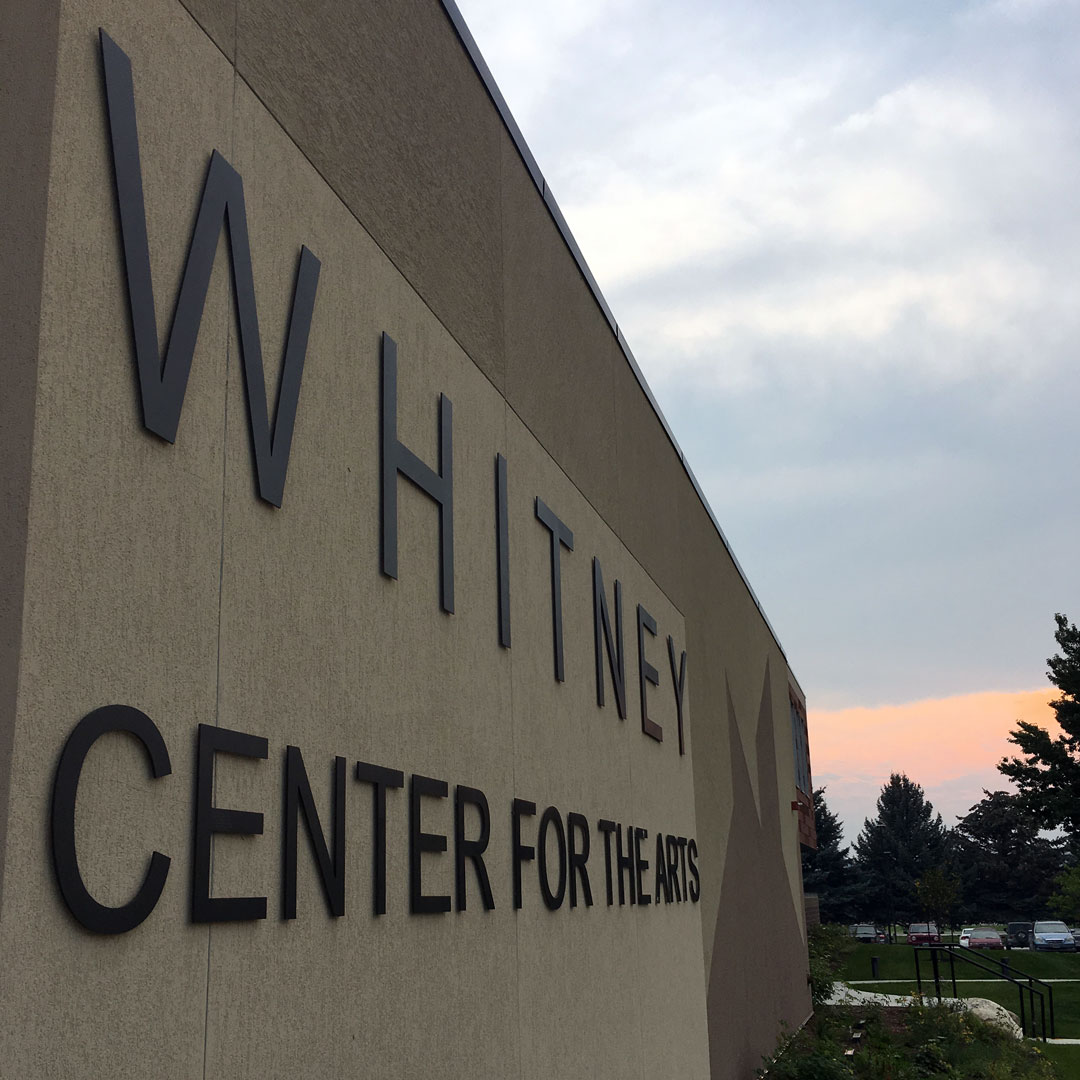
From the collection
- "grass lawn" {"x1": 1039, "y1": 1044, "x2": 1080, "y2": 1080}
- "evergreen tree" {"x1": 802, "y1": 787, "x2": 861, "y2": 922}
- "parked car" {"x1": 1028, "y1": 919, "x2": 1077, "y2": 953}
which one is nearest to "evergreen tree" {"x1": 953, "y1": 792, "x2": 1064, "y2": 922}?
"evergreen tree" {"x1": 802, "y1": 787, "x2": 861, "y2": 922}

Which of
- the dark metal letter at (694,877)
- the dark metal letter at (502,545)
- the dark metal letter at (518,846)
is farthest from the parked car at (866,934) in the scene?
the dark metal letter at (502,545)

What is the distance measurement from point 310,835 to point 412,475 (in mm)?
1670

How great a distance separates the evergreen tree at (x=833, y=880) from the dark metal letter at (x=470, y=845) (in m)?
63.3

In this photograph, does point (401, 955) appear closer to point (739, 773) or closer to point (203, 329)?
point (203, 329)

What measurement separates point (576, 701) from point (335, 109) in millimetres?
4056

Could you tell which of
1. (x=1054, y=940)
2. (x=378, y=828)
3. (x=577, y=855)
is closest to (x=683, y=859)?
(x=577, y=855)

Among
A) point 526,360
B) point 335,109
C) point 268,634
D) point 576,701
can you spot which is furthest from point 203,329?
point 576,701

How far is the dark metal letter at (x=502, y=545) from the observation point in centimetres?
Result: 588

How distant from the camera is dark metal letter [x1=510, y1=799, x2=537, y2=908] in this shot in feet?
18.7

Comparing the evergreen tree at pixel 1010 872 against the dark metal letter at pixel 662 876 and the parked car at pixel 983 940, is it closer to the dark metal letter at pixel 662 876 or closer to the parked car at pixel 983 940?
the parked car at pixel 983 940

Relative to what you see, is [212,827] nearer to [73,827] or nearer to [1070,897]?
[73,827]

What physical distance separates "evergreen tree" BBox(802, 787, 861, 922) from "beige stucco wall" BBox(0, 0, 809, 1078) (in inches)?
2443

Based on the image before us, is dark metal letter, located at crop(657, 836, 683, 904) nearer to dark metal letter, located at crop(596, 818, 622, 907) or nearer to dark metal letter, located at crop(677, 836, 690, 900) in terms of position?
dark metal letter, located at crop(677, 836, 690, 900)

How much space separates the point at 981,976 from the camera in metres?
38.9
